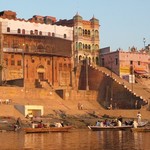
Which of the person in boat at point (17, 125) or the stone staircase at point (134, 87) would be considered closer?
the person in boat at point (17, 125)

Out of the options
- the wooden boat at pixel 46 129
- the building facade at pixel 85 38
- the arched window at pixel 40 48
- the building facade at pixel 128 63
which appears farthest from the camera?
the building facade at pixel 85 38

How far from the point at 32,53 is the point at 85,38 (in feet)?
55.7

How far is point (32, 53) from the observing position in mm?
74750

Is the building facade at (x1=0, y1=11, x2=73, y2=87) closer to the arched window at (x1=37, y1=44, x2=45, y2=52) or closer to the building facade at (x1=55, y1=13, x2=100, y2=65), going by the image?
the arched window at (x1=37, y1=44, x2=45, y2=52)

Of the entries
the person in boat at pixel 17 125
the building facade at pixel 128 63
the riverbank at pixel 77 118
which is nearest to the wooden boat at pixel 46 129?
the person in boat at pixel 17 125

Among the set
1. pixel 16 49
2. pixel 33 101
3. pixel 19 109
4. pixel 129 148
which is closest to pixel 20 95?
pixel 33 101

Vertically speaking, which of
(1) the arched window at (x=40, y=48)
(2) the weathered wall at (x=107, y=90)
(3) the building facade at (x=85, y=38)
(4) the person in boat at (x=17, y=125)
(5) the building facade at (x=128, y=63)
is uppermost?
(3) the building facade at (x=85, y=38)

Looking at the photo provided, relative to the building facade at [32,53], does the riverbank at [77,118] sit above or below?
below

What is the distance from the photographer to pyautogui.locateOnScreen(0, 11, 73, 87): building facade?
239 feet

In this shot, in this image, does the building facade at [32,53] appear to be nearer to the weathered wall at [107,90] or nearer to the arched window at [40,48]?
the arched window at [40,48]

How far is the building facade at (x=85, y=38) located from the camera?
86688mm

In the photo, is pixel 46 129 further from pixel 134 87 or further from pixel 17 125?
pixel 134 87

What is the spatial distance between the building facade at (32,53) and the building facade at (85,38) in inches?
171

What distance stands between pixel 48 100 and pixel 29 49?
44.5ft
